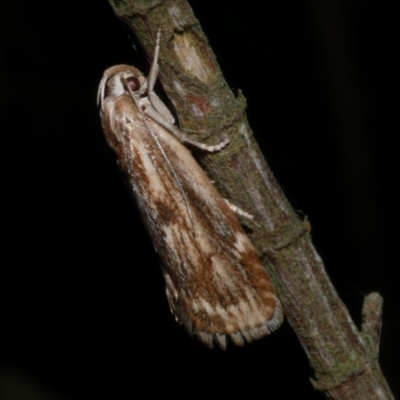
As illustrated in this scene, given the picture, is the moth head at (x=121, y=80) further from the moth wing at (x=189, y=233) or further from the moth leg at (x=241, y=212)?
the moth leg at (x=241, y=212)

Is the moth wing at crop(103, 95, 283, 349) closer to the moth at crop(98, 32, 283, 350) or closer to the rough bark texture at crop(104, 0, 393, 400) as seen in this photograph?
the moth at crop(98, 32, 283, 350)

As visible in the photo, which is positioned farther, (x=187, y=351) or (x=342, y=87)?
(x=187, y=351)

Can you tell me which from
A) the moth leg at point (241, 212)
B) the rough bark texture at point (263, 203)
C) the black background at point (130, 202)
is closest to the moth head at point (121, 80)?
the rough bark texture at point (263, 203)

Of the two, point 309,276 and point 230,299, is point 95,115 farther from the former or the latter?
point 309,276

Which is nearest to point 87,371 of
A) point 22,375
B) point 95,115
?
point 22,375

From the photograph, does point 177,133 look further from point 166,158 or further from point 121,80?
point 121,80

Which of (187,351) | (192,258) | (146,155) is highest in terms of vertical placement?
(146,155)

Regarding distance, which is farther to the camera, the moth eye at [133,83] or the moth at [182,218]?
the moth eye at [133,83]
